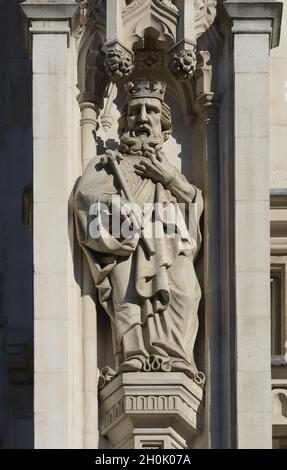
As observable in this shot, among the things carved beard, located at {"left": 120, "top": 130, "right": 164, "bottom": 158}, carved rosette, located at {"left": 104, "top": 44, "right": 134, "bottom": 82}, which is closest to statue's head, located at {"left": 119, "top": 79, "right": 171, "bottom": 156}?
carved beard, located at {"left": 120, "top": 130, "right": 164, "bottom": 158}

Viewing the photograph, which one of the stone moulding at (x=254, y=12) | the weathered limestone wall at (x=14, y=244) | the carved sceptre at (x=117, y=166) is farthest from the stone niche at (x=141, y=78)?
the weathered limestone wall at (x=14, y=244)

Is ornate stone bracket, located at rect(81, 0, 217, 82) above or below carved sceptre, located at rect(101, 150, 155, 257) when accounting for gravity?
above

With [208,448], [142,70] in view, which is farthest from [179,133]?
[208,448]

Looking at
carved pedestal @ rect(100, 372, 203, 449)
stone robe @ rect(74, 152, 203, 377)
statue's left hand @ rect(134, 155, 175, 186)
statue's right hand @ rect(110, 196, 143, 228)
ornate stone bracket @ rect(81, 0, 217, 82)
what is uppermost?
ornate stone bracket @ rect(81, 0, 217, 82)

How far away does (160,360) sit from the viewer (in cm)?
3866

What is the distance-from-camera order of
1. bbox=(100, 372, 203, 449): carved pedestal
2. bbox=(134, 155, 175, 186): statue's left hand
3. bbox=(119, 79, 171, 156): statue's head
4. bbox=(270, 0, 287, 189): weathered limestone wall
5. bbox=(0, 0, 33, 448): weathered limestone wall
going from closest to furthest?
1. bbox=(100, 372, 203, 449): carved pedestal
2. bbox=(134, 155, 175, 186): statue's left hand
3. bbox=(119, 79, 171, 156): statue's head
4. bbox=(0, 0, 33, 448): weathered limestone wall
5. bbox=(270, 0, 287, 189): weathered limestone wall

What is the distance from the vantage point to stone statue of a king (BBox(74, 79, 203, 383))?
38.8m

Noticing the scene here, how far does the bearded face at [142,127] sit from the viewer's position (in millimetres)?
39469

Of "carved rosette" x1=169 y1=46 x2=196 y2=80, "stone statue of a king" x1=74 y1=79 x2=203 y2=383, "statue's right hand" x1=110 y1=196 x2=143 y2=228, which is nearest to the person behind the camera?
"stone statue of a king" x1=74 y1=79 x2=203 y2=383

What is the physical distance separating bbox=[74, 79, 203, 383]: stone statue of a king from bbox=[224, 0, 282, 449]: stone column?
1.79ft

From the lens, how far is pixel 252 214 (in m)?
38.9

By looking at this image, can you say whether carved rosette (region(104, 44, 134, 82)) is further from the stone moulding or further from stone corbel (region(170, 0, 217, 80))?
the stone moulding

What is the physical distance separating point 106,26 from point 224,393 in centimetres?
358
